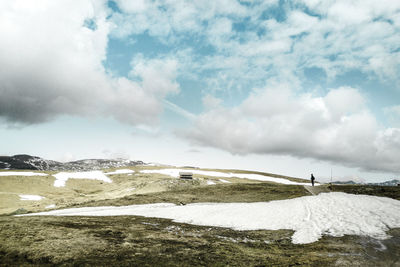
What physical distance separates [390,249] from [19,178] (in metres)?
85.5

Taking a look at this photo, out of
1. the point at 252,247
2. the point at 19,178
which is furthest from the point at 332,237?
the point at 19,178

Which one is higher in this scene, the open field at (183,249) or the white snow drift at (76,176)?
the open field at (183,249)

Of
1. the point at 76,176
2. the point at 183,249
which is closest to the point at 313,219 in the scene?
the point at 183,249

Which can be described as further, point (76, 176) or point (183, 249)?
point (76, 176)

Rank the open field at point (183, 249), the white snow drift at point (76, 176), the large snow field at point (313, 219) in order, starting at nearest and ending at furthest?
the open field at point (183, 249), the large snow field at point (313, 219), the white snow drift at point (76, 176)

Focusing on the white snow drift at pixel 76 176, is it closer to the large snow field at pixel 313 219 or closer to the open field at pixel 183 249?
the large snow field at pixel 313 219

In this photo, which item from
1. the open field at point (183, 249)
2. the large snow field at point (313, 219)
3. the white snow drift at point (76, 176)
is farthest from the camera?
the white snow drift at point (76, 176)

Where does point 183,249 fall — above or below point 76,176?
above

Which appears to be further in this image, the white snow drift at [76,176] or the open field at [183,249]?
the white snow drift at [76,176]

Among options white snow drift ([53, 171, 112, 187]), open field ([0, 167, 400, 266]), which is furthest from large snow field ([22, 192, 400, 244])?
white snow drift ([53, 171, 112, 187])

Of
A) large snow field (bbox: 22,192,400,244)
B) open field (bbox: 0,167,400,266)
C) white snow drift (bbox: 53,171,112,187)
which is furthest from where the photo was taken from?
white snow drift (bbox: 53,171,112,187)

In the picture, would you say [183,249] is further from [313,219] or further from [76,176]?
[76,176]

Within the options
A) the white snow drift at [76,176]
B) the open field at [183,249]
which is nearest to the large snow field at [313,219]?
the open field at [183,249]

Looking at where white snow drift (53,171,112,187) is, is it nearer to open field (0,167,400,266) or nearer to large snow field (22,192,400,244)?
large snow field (22,192,400,244)
